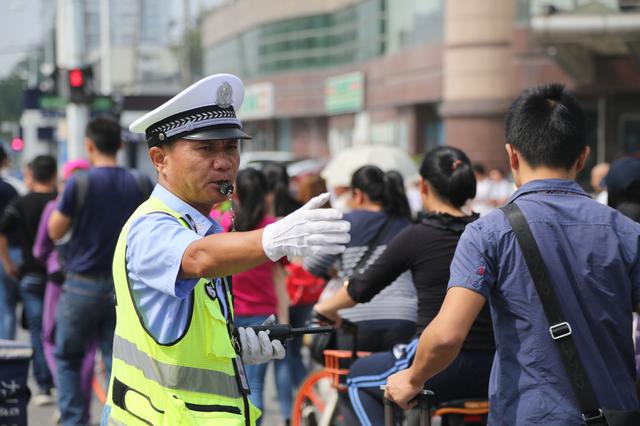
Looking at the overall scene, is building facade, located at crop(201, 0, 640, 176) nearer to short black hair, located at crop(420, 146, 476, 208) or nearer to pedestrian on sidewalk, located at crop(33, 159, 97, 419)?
pedestrian on sidewalk, located at crop(33, 159, 97, 419)

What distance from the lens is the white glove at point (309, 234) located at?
2781 millimetres

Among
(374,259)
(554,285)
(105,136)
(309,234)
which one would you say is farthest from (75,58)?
(309,234)

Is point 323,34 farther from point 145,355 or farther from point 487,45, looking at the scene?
point 145,355

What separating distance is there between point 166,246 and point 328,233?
0.54 metres

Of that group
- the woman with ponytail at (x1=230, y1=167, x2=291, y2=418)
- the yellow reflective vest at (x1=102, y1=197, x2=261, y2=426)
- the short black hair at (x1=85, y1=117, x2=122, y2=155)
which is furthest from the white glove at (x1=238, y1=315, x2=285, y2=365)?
the short black hair at (x1=85, y1=117, x2=122, y2=155)

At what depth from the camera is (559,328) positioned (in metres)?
3.44

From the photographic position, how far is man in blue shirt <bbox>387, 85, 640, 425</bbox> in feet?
11.4

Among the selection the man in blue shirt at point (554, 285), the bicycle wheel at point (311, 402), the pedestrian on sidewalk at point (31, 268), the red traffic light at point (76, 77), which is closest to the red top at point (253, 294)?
the bicycle wheel at point (311, 402)

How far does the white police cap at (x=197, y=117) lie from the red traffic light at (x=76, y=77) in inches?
595

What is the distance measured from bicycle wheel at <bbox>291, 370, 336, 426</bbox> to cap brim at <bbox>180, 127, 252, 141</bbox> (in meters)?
3.74

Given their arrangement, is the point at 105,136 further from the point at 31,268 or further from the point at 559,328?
the point at 559,328

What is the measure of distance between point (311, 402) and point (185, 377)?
398cm

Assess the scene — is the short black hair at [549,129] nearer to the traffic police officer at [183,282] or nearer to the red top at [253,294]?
the traffic police officer at [183,282]

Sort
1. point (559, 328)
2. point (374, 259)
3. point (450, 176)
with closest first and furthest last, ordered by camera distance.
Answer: point (559, 328)
point (450, 176)
point (374, 259)
